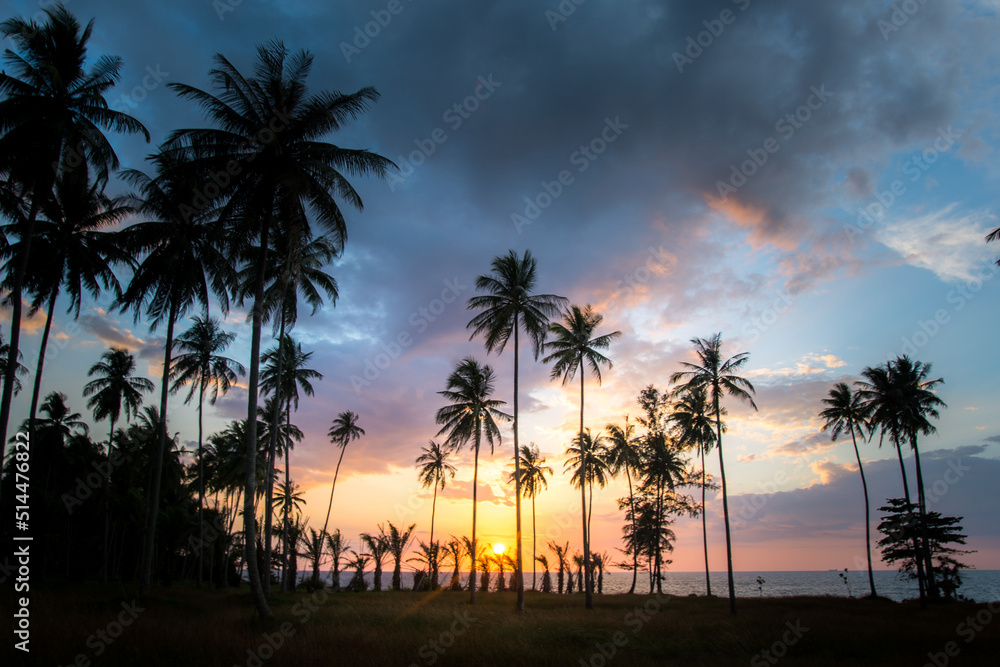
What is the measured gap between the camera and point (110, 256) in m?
22.1

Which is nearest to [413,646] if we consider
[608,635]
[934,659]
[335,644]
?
[335,644]

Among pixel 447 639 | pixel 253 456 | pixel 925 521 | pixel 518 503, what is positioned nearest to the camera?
pixel 447 639

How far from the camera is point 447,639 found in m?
14.4

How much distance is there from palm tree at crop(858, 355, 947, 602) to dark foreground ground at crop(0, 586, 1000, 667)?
15396mm

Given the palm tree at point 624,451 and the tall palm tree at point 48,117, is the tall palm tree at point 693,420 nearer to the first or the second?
the palm tree at point 624,451

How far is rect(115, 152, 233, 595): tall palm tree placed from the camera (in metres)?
21.9

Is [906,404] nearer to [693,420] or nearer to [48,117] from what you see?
[693,420]

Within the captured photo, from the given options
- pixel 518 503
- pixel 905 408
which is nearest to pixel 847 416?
pixel 905 408

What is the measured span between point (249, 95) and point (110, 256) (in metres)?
11.0

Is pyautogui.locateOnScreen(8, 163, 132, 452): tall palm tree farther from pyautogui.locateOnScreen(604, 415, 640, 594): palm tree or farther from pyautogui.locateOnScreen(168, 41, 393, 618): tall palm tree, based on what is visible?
pyautogui.locateOnScreen(604, 415, 640, 594): palm tree

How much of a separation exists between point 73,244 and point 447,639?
21588 mm

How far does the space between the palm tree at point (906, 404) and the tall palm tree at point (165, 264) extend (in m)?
43.3

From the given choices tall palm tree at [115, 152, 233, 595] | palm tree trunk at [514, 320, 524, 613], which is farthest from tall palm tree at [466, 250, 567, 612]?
tall palm tree at [115, 152, 233, 595]

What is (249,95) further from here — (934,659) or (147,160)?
(934,659)
